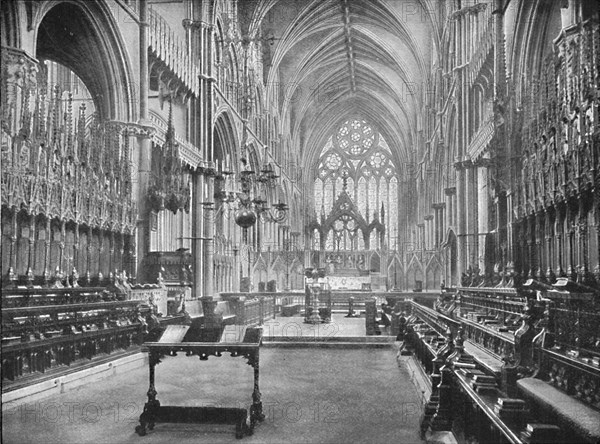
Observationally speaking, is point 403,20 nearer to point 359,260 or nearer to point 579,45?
point 359,260

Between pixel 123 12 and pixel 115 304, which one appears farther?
pixel 123 12

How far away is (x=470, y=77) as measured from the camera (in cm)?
1631

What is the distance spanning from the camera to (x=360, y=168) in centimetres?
4662

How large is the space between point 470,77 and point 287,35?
552 inches

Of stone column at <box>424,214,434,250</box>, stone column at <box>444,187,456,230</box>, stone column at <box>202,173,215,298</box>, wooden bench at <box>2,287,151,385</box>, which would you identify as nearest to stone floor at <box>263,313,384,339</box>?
wooden bench at <box>2,287,151,385</box>

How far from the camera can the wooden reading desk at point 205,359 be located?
4871mm

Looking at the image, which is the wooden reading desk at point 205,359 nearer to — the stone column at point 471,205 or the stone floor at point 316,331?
the stone floor at point 316,331

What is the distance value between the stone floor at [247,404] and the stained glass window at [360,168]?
37873 mm

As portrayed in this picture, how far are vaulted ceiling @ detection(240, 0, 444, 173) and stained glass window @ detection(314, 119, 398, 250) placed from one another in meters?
1.30

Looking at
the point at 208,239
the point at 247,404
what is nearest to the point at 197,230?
the point at 208,239

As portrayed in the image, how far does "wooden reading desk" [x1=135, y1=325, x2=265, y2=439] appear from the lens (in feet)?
16.0

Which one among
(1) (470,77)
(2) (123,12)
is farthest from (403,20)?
(2) (123,12)

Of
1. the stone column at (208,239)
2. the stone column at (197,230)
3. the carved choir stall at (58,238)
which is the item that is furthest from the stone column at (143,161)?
the stone column at (208,239)

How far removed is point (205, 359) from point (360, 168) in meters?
42.1
